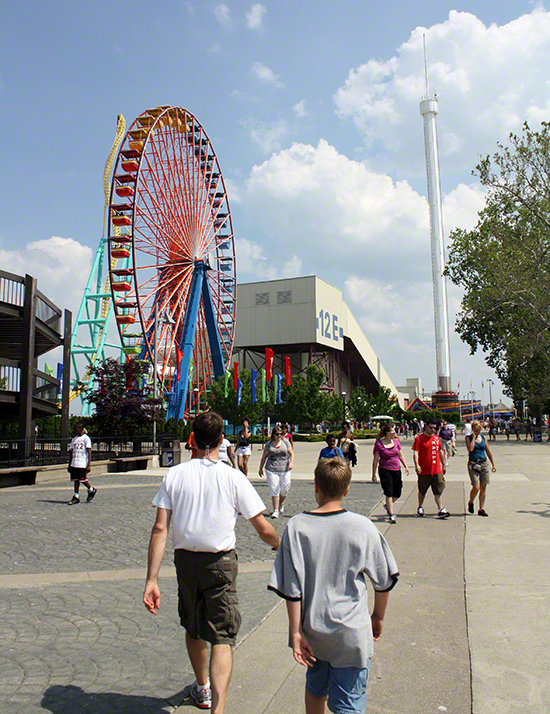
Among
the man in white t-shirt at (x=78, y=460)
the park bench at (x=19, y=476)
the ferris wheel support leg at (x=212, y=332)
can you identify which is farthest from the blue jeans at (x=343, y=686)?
the ferris wheel support leg at (x=212, y=332)

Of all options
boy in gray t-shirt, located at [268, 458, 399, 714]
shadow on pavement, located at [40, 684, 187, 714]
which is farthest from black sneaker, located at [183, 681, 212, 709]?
boy in gray t-shirt, located at [268, 458, 399, 714]

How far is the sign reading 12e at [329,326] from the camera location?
237 feet

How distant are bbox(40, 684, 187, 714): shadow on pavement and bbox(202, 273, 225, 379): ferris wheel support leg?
36676mm

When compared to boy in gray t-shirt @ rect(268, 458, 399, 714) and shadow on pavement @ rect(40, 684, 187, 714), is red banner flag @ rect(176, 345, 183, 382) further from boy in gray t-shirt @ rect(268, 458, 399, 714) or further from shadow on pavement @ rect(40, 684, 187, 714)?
boy in gray t-shirt @ rect(268, 458, 399, 714)

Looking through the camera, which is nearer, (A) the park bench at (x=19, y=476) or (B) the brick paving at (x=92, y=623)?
(B) the brick paving at (x=92, y=623)

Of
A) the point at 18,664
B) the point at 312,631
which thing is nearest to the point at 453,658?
the point at 312,631

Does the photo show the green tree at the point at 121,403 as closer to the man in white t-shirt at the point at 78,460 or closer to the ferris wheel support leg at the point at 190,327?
the ferris wheel support leg at the point at 190,327

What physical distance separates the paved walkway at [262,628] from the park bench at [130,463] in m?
12.2

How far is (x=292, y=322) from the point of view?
72062mm

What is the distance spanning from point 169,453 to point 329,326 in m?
53.7

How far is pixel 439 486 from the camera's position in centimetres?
996

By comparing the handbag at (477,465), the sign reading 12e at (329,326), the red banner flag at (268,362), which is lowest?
the handbag at (477,465)

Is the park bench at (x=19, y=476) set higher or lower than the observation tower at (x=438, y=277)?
lower

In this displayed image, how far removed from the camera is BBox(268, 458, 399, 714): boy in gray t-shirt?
2.69 metres
